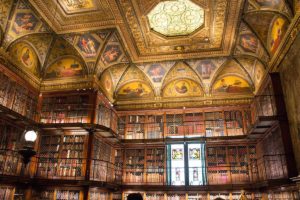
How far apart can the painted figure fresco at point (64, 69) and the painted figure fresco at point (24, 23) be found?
230cm

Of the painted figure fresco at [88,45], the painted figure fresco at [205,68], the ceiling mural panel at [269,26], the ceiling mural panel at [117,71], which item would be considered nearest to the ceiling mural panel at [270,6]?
the ceiling mural panel at [269,26]

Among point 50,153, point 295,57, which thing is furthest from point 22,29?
point 295,57

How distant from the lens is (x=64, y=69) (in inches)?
472

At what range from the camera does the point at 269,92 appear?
10.2m

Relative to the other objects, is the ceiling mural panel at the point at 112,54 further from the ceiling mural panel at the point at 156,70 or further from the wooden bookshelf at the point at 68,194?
the wooden bookshelf at the point at 68,194

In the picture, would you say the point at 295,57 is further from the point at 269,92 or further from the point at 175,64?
the point at 175,64

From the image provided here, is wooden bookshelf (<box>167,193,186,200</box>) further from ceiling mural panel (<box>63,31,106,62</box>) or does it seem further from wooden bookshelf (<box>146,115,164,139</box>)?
ceiling mural panel (<box>63,31,106,62</box>)

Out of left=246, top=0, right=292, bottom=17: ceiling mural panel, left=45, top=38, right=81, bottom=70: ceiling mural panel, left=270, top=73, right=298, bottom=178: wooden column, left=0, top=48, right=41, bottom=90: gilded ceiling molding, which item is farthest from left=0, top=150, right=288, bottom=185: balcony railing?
left=246, top=0, right=292, bottom=17: ceiling mural panel

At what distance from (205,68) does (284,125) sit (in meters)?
5.33

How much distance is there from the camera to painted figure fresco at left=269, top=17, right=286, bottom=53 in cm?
853

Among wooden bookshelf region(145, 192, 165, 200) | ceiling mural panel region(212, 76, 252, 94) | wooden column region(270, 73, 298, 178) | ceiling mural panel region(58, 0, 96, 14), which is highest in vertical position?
ceiling mural panel region(58, 0, 96, 14)

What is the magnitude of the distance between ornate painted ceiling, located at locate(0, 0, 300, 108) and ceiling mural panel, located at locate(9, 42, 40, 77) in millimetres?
42

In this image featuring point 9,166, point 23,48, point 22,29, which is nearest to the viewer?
point 9,166

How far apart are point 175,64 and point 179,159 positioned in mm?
4838
